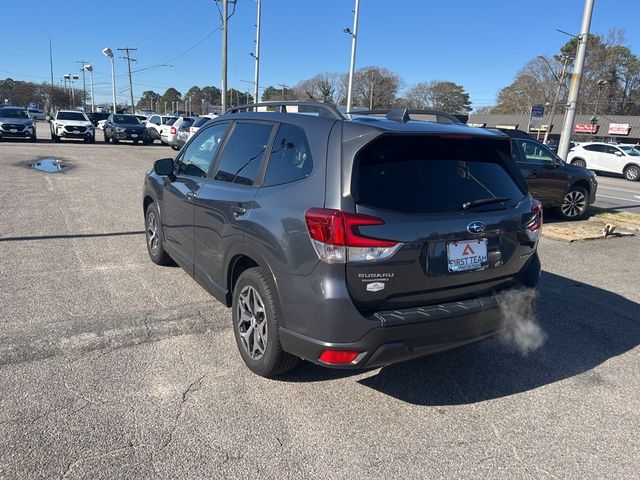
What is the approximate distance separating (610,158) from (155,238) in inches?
989

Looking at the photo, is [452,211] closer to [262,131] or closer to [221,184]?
[262,131]

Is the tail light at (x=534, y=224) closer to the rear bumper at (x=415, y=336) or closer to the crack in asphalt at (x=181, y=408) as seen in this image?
the rear bumper at (x=415, y=336)

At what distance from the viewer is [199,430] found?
2.77 meters

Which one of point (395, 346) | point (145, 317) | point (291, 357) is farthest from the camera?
point (145, 317)

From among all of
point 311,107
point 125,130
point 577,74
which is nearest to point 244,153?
point 311,107

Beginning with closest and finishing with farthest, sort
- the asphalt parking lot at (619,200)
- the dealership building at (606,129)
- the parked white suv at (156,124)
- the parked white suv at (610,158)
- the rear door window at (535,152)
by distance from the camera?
the rear door window at (535,152), the asphalt parking lot at (619,200), the parked white suv at (610,158), the parked white suv at (156,124), the dealership building at (606,129)

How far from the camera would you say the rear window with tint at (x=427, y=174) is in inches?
109

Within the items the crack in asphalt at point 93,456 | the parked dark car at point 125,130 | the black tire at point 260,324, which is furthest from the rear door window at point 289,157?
the parked dark car at point 125,130

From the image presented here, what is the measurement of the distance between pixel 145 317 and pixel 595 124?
2608 inches

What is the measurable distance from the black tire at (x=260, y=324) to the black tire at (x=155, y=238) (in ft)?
6.98

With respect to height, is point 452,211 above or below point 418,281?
above

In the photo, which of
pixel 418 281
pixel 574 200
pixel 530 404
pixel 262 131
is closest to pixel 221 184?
pixel 262 131

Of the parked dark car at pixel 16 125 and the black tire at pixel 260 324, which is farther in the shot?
the parked dark car at pixel 16 125

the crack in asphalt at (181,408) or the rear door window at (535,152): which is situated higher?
the rear door window at (535,152)
